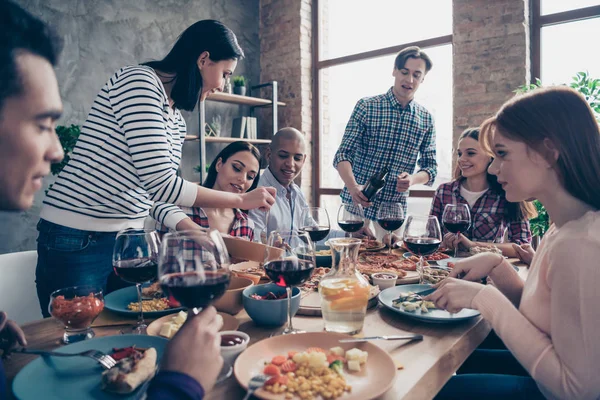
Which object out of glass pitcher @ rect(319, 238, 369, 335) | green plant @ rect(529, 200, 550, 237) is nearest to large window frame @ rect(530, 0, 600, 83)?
green plant @ rect(529, 200, 550, 237)

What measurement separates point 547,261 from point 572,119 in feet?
1.13

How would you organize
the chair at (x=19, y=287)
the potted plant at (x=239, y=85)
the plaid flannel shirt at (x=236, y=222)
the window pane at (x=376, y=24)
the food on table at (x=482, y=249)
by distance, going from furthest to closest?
the potted plant at (x=239, y=85) → the window pane at (x=376, y=24) → the plaid flannel shirt at (x=236, y=222) → the food on table at (x=482, y=249) → the chair at (x=19, y=287)

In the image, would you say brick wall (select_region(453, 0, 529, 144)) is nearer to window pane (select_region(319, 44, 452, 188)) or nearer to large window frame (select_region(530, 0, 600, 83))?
large window frame (select_region(530, 0, 600, 83))

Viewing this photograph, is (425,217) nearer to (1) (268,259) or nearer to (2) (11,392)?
(1) (268,259)

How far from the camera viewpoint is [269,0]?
5168mm

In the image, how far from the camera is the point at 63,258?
4.88 feet

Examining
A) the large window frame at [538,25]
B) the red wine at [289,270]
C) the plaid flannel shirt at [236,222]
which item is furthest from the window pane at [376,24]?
the red wine at [289,270]

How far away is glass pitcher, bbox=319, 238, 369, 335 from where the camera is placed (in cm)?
96

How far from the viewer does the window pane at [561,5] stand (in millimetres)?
3530

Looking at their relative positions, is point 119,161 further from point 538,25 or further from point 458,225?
point 538,25

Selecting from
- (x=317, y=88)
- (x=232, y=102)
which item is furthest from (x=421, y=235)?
(x=317, y=88)

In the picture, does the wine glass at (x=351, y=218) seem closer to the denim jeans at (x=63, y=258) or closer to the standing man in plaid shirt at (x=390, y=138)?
the denim jeans at (x=63, y=258)

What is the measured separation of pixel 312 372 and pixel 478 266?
2.34ft

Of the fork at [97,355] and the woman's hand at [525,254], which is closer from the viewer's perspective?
the fork at [97,355]
